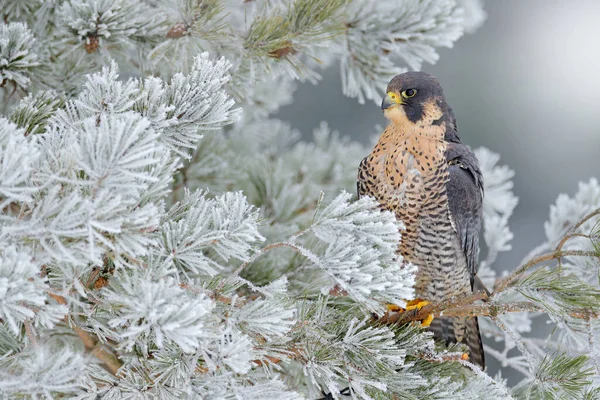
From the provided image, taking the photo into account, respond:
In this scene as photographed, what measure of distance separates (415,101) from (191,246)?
726mm

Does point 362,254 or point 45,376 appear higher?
point 362,254

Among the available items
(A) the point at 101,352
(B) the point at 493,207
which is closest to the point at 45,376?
(A) the point at 101,352

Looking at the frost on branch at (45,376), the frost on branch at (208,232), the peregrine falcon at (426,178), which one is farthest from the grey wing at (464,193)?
the frost on branch at (45,376)

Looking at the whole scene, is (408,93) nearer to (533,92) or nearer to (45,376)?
(45,376)

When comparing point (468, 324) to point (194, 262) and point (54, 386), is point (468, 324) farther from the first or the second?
point (54, 386)

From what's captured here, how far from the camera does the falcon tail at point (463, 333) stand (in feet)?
4.78

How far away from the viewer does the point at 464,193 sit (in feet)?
4.50

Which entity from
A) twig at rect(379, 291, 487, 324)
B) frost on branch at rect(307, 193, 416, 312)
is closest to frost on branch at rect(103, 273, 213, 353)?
frost on branch at rect(307, 193, 416, 312)

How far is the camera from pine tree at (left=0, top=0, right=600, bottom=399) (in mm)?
666

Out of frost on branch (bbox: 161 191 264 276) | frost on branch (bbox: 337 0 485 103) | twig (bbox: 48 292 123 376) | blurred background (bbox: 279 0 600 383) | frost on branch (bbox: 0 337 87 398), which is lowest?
twig (bbox: 48 292 123 376)

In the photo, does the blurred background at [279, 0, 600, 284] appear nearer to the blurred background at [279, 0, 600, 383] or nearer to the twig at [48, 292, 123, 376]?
the blurred background at [279, 0, 600, 383]

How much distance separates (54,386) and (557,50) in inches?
175

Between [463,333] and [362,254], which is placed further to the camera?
[463,333]

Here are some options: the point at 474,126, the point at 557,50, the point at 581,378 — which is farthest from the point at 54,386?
the point at 557,50
